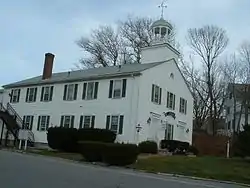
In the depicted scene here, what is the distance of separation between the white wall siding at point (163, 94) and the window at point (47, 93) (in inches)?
422

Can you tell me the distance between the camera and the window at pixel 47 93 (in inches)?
1486

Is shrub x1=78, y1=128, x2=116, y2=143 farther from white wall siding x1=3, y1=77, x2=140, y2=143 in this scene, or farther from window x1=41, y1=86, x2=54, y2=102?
window x1=41, y1=86, x2=54, y2=102

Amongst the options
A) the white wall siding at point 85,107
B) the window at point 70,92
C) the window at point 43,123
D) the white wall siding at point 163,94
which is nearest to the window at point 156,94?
the white wall siding at point 163,94

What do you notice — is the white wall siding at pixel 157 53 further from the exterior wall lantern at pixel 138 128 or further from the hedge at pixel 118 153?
the hedge at pixel 118 153

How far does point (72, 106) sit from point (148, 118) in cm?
776

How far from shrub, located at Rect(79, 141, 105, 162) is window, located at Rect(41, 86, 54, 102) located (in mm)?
15103

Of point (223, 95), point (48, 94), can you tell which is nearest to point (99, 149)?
point (48, 94)

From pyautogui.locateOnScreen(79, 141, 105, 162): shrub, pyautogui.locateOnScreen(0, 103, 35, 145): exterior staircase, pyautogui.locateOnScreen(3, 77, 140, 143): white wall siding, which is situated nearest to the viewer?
pyautogui.locateOnScreen(79, 141, 105, 162): shrub

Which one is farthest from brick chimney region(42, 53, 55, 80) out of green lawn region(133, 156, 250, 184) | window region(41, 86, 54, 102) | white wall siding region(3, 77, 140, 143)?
green lawn region(133, 156, 250, 184)

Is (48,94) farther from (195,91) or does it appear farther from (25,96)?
(195,91)

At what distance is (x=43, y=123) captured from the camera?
3759 cm

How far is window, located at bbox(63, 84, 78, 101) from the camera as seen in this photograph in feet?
117

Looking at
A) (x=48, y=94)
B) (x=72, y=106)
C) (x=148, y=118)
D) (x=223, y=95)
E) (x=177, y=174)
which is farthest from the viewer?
(x=223, y=95)

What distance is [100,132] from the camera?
29.5 meters
